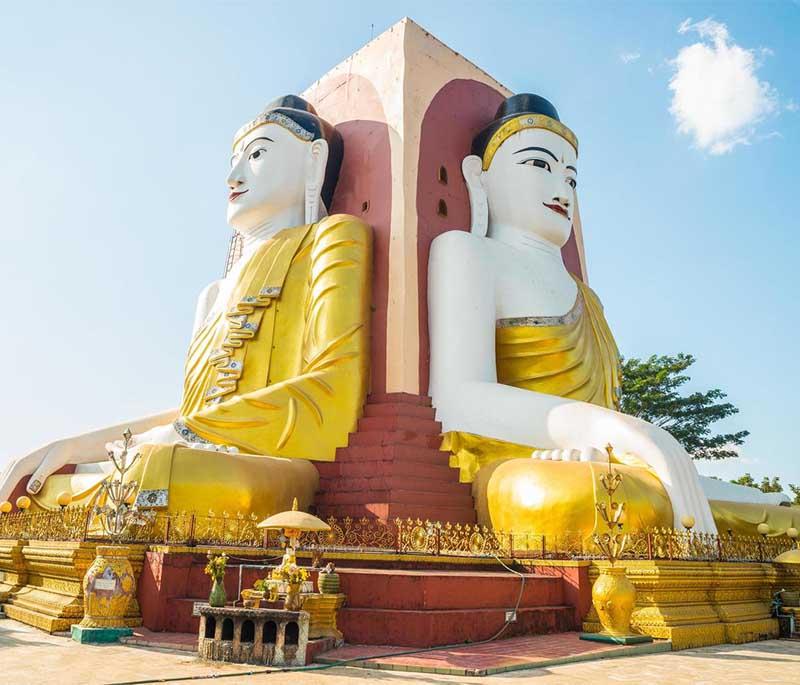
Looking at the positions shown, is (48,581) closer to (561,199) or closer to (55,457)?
(55,457)

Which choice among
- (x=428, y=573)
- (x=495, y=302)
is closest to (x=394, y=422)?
(x=495, y=302)

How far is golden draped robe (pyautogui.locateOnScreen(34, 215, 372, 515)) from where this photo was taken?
27.6 feet

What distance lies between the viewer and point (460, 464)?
10000mm

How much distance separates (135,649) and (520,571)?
3.59 metres

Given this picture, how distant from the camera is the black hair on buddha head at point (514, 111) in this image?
12.2m

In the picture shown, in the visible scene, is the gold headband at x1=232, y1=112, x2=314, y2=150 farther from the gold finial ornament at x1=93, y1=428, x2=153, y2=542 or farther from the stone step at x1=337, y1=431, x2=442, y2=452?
the gold finial ornament at x1=93, y1=428, x2=153, y2=542

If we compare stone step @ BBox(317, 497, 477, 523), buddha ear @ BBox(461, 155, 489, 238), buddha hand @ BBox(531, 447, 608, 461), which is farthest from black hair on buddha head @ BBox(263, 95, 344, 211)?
buddha hand @ BBox(531, 447, 608, 461)

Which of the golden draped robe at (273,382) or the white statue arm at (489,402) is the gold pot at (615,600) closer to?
the white statue arm at (489,402)

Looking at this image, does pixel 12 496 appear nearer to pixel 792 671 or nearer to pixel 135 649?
pixel 135 649

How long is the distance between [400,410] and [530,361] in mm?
2079

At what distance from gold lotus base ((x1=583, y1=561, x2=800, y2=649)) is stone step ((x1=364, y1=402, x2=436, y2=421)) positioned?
3.46 meters

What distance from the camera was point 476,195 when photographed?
12234mm

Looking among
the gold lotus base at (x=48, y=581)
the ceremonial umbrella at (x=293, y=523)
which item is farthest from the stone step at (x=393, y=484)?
the gold lotus base at (x=48, y=581)

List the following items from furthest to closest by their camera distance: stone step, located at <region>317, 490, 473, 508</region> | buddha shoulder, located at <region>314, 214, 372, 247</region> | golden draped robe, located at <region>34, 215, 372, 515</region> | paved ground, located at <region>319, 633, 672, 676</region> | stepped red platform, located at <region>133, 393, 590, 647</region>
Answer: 1. buddha shoulder, located at <region>314, 214, 372, 247</region>
2. stone step, located at <region>317, 490, 473, 508</region>
3. golden draped robe, located at <region>34, 215, 372, 515</region>
4. stepped red platform, located at <region>133, 393, 590, 647</region>
5. paved ground, located at <region>319, 633, 672, 676</region>
